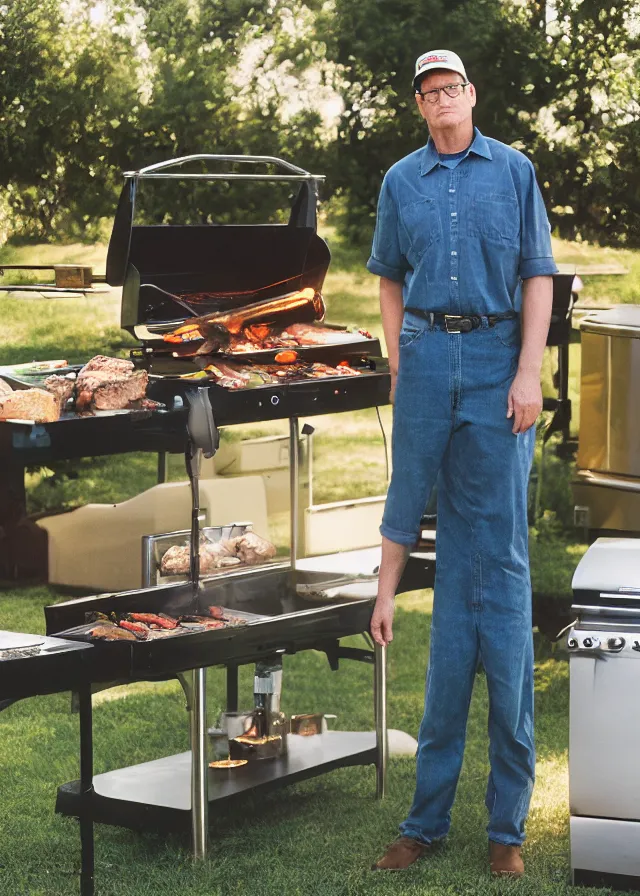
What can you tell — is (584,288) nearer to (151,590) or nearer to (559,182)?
(559,182)

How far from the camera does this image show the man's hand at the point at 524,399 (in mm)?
3139

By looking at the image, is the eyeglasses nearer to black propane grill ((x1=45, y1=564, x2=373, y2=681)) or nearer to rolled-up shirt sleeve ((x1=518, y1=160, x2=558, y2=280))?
rolled-up shirt sleeve ((x1=518, y1=160, x2=558, y2=280))

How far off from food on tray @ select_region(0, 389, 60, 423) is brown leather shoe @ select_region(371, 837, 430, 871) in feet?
4.40

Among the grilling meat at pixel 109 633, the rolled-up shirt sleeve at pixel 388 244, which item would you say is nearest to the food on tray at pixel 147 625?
the grilling meat at pixel 109 633

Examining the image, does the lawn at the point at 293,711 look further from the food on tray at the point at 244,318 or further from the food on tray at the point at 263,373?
the food on tray at the point at 263,373

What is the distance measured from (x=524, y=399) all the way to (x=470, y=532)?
1.12ft

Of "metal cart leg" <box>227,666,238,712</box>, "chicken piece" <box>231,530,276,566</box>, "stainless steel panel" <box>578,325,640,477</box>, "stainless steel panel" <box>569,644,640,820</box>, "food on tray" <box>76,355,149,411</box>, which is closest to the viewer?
"stainless steel panel" <box>569,644,640,820</box>

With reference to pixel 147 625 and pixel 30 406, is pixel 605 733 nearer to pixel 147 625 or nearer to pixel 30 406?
pixel 147 625

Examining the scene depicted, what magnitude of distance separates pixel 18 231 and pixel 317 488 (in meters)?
1.78

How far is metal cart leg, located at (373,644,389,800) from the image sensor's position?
402 cm

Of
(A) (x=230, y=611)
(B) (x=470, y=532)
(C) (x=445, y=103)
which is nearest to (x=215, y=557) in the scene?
(A) (x=230, y=611)

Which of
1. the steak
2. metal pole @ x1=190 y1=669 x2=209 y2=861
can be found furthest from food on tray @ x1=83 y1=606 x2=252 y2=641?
the steak

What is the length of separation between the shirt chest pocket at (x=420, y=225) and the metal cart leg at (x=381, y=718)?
1.32 metres

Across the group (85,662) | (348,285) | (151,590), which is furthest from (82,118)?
(85,662)
